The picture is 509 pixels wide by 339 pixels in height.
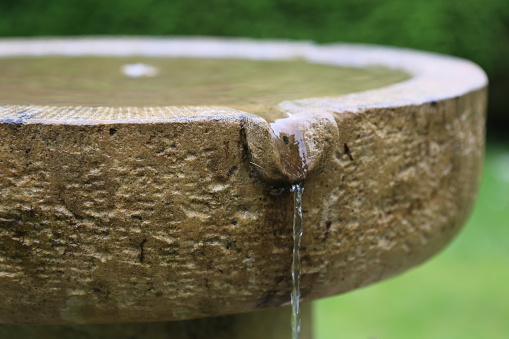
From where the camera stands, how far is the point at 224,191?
125cm

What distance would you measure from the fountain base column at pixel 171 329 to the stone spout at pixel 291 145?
0.59m

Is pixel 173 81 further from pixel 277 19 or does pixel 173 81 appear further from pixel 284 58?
pixel 277 19

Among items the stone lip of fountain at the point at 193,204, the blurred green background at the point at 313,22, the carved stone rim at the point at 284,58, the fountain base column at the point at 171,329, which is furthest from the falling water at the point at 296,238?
the blurred green background at the point at 313,22

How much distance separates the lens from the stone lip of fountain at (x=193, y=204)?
3.92 feet

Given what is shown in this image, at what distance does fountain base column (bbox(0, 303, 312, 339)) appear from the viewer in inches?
64.7

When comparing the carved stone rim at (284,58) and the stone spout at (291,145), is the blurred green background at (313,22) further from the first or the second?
the stone spout at (291,145)

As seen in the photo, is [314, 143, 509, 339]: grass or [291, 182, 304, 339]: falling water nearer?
[291, 182, 304, 339]: falling water

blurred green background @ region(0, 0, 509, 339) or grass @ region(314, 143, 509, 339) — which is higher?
blurred green background @ region(0, 0, 509, 339)

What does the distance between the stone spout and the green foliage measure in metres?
4.74

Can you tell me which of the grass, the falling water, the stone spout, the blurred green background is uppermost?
the stone spout

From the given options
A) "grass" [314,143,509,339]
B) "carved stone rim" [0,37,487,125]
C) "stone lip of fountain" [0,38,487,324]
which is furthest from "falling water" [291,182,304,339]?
"grass" [314,143,509,339]

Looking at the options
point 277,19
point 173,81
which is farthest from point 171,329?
point 277,19

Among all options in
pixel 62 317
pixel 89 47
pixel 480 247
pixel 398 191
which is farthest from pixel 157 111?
pixel 480 247

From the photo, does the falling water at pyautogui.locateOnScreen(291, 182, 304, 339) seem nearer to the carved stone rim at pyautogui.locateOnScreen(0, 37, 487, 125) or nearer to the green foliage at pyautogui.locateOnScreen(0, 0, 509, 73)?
the carved stone rim at pyautogui.locateOnScreen(0, 37, 487, 125)
